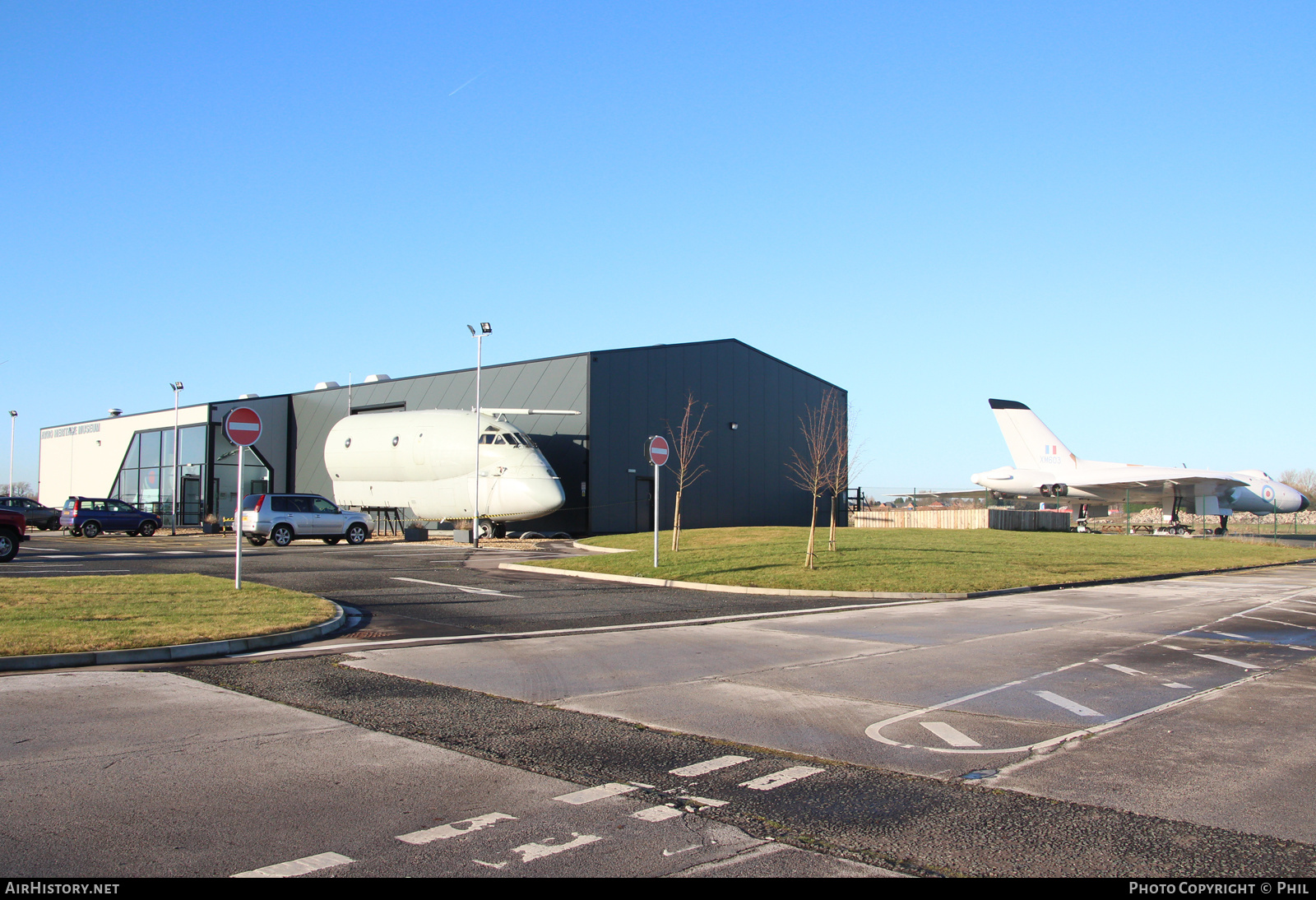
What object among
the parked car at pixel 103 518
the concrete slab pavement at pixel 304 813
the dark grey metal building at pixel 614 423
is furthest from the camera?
the parked car at pixel 103 518

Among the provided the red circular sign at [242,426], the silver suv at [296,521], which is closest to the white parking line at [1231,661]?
the red circular sign at [242,426]

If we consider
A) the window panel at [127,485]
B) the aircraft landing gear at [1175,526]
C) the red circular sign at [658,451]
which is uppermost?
the red circular sign at [658,451]

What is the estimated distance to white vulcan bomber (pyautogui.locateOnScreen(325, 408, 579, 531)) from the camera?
112 ft

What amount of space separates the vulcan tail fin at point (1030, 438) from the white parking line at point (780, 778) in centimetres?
5725

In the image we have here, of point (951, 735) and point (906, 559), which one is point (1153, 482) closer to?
point (906, 559)

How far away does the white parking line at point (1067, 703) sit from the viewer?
7031 mm

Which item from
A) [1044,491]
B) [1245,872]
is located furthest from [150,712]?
[1044,491]

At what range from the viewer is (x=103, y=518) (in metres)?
40.3

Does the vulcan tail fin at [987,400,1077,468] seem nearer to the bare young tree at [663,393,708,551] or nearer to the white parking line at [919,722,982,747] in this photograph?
the bare young tree at [663,393,708,551]

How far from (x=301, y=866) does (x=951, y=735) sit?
4.31 metres

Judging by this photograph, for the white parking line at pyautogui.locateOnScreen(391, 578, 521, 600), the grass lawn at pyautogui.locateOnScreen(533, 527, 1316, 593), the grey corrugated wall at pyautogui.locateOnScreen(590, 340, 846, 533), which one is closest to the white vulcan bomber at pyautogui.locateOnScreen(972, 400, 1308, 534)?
the grey corrugated wall at pyautogui.locateOnScreen(590, 340, 846, 533)

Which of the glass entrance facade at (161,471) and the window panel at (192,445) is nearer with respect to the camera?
the window panel at (192,445)

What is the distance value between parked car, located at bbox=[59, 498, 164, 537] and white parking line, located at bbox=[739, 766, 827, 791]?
4229cm

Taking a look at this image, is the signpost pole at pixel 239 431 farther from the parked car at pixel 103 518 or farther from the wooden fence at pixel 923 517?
the wooden fence at pixel 923 517
